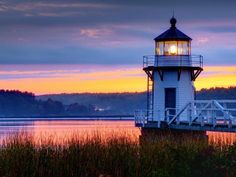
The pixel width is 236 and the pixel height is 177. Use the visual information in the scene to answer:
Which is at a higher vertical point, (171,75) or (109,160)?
(171,75)

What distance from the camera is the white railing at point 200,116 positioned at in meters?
28.3

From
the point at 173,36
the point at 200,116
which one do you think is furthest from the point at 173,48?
the point at 200,116

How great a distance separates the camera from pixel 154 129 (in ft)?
118

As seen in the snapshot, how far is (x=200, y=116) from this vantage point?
30906 mm

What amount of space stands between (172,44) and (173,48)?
0.27 m

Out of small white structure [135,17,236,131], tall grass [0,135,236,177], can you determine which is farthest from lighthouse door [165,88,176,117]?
tall grass [0,135,236,177]

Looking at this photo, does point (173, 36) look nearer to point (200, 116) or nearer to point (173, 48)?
point (173, 48)

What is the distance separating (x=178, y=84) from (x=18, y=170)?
22315mm

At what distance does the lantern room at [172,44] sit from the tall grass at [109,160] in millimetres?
20023

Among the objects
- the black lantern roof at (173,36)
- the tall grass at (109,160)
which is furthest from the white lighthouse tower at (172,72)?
the tall grass at (109,160)

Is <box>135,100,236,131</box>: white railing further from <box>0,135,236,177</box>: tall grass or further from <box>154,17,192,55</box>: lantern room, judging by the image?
<box>0,135,236,177</box>: tall grass

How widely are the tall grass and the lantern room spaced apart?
65.7 feet

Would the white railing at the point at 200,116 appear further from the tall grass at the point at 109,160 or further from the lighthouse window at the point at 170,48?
the tall grass at the point at 109,160

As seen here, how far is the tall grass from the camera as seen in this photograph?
1573 cm
